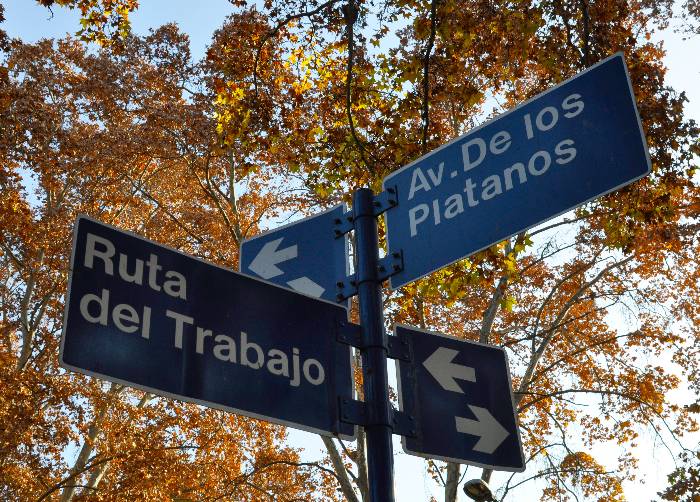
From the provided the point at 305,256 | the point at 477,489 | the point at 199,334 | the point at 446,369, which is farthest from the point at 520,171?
the point at 477,489

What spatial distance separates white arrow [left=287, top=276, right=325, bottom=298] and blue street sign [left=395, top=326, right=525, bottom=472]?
36 cm

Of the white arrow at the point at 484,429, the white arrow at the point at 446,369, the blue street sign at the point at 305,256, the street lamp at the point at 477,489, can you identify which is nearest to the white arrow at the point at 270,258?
the blue street sign at the point at 305,256

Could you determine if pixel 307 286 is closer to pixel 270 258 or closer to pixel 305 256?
pixel 305 256

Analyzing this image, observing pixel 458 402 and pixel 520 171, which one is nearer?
pixel 520 171

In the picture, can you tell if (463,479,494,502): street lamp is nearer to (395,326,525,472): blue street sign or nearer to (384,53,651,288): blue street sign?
(395,326,525,472): blue street sign

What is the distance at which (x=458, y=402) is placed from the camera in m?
2.86

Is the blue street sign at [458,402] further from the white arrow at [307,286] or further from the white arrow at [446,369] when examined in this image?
the white arrow at [307,286]

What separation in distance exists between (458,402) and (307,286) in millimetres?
737

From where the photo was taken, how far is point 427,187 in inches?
116

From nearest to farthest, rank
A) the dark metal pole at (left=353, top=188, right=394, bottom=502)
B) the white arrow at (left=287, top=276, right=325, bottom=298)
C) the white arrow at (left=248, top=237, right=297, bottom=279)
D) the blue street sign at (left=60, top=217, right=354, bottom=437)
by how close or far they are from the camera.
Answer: the blue street sign at (left=60, top=217, right=354, bottom=437)
the dark metal pole at (left=353, top=188, right=394, bottom=502)
the white arrow at (left=287, top=276, right=325, bottom=298)
the white arrow at (left=248, top=237, right=297, bottom=279)

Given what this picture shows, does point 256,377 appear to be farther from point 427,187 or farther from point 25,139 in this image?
point 25,139

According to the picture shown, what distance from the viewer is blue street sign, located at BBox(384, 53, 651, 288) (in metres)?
2.54

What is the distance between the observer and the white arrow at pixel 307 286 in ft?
9.86

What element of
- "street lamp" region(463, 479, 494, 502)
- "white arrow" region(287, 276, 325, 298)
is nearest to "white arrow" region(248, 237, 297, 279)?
"white arrow" region(287, 276, 325, 298)
